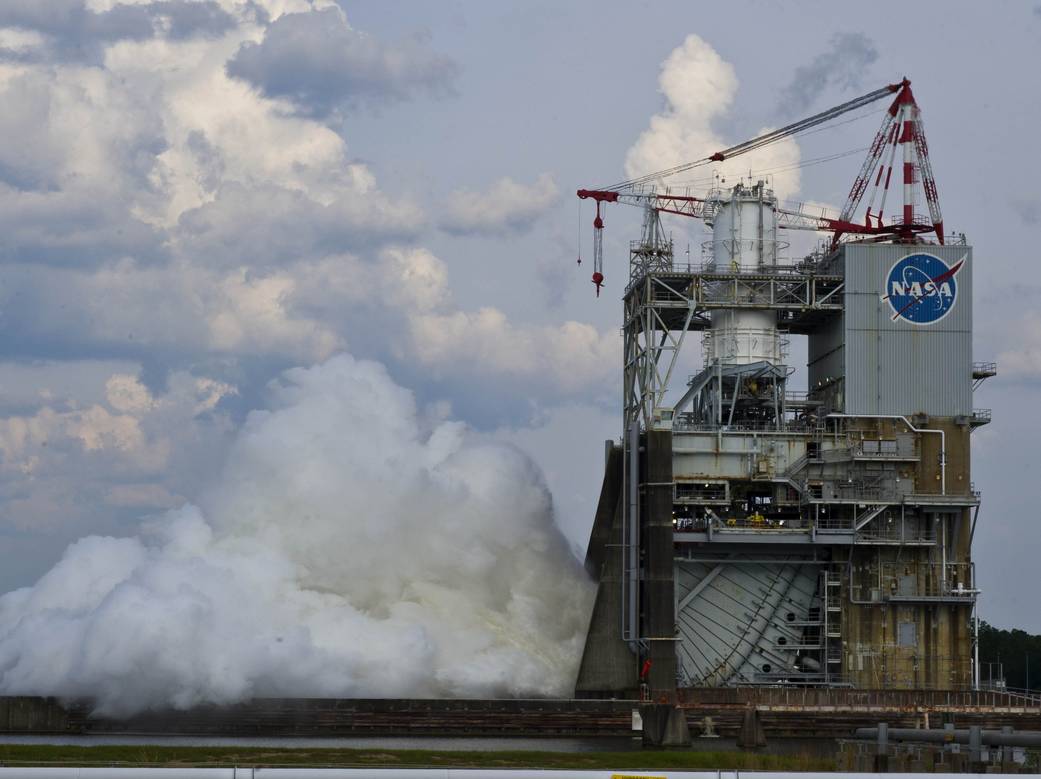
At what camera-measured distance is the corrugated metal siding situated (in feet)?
310

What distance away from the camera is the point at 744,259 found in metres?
97.8

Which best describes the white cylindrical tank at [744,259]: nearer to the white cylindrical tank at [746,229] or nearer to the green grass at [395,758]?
the white cylindrical tank at [746,229]

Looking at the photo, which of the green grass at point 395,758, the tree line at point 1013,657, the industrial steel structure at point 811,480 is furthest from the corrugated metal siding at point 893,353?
the tree line at point 1013,657

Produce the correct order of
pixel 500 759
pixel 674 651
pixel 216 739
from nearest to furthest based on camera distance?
1. pixel 500 759
2. pixel 216 739
3. pixel 674 651

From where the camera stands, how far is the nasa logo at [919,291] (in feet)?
311

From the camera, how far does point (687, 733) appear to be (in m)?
83.2

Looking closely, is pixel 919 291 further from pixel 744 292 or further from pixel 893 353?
pixel 744 292

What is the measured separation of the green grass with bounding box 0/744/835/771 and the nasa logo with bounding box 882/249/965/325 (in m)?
30.7

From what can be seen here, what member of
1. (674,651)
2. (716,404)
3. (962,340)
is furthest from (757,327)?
(674,651)

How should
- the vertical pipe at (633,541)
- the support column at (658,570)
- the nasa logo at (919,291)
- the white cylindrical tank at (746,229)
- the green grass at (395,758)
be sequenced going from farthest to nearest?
the white cylindrical tank at (746,229) < the nasa logo at (919,291) < the vertical pipe at (633,541) < the support column at (658,570) < the green grass at (395,758)

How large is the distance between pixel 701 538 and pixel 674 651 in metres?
6.18

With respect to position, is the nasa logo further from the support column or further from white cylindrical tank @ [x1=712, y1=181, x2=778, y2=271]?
the support column

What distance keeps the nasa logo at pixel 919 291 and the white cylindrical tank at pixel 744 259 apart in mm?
6260

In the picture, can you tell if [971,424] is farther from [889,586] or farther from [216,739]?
[216,739]
